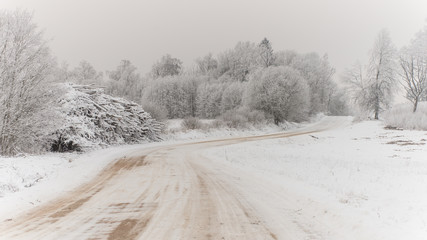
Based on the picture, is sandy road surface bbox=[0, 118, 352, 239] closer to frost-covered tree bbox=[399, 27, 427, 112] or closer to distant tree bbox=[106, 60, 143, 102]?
frost-covered tree bbox=[399, 27, 427, 112]

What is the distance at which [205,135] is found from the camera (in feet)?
101

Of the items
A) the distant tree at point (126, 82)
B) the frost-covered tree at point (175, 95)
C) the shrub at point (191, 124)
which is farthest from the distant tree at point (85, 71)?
the shrub at point (191, 124)

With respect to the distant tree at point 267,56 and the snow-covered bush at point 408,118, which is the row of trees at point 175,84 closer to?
the distant tree at point 267,56

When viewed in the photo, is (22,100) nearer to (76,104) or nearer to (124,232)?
(76,104)

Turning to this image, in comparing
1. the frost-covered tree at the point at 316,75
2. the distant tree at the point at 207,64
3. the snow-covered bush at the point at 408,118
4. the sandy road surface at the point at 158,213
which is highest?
the distant tree at the point at 207,64

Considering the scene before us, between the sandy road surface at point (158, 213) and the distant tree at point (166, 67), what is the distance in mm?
73820

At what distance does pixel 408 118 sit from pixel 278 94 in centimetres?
1885

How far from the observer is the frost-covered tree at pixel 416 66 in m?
31.1

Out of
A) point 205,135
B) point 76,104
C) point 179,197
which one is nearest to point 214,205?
point 179,197

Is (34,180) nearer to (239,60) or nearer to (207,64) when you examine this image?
(239,60)

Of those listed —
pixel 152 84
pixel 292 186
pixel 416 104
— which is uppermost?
pixel 152 84

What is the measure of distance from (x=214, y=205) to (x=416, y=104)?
36139 mm

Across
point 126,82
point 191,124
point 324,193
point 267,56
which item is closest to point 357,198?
point 324,193

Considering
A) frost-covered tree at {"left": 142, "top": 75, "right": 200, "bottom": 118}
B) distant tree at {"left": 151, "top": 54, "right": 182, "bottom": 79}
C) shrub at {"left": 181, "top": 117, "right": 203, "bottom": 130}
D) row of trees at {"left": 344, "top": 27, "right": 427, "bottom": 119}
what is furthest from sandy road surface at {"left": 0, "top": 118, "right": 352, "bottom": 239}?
distant tree at {"left": 151, "top": 54, "right": 182, "bottom": 79}
